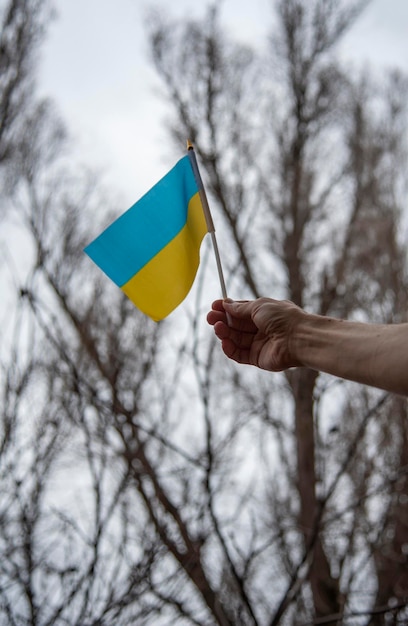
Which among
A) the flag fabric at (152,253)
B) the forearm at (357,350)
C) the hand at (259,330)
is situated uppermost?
the flag fabric at (152,253)

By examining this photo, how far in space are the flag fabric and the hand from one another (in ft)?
1.76

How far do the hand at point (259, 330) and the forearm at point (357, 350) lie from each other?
0.08m

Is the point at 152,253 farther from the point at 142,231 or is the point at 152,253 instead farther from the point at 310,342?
the point at 310,342

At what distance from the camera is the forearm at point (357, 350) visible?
182 centimetres

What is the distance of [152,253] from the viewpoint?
336cm

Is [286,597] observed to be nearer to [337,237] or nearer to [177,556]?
[177,556]

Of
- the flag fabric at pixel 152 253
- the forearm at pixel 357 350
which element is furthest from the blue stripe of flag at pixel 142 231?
the forearm at pixel 357 350

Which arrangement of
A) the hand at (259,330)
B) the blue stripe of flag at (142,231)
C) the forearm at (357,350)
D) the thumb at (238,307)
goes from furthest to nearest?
1. the blue stripe of flag at (142,231)
2. the thumb at (238,307)
3. the hand at (259,330)
4. the forearm at (357,350)

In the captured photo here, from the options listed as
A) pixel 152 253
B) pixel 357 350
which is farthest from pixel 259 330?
pixel 152 253

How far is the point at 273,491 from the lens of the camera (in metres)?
7.89

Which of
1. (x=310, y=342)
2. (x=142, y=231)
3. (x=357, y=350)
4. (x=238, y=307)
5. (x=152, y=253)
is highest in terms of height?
(x=142, y=231)

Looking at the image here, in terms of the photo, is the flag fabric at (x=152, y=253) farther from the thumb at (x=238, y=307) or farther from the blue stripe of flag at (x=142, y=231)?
the thumb at (x=238, y=307)

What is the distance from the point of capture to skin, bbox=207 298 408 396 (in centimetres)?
185

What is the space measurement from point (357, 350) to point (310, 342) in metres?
0.28
